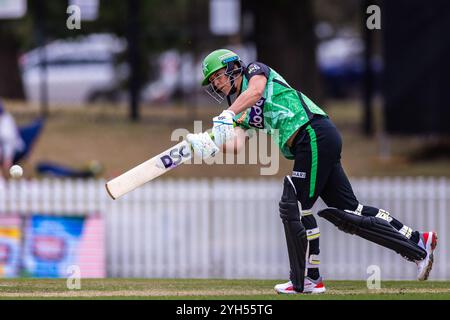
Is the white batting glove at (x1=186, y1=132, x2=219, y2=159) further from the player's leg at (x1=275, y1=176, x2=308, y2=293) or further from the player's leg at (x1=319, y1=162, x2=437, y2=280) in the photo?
the player's leg at (x1=319, y1=162, x2=437, y2=280)

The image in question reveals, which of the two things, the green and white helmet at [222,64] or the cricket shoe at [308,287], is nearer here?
the green and white helmet at [222,64]

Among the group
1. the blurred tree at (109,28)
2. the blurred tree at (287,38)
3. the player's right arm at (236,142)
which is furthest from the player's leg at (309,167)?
the blurred tree at (287,38)

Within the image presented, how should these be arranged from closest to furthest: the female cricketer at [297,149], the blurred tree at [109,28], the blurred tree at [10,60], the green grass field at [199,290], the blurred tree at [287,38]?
the green grass field at [199,290] → the female cricketer at [297,149] → the blurred tree at [287,38] → the blurred tree at [109,28] → the blurred tree at [10,60]

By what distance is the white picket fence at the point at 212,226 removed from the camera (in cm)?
1366

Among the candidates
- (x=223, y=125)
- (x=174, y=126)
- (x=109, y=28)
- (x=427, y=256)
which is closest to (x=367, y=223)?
(x=427, y=256)

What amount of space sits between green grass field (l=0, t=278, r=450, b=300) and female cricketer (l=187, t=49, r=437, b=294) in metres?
0.29

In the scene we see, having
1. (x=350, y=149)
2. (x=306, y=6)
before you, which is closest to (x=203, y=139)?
(x=350, y=149)

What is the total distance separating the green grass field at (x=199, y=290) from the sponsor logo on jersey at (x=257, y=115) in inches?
50.1

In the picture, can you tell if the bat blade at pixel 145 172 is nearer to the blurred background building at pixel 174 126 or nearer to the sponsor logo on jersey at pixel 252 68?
the sponsor logo on jersey at pixel 252 68

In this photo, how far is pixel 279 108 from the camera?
7.73m

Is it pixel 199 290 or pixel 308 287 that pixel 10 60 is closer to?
pixel 199 290

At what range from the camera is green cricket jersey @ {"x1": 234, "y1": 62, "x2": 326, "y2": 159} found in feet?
25.3

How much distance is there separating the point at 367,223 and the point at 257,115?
116cm
